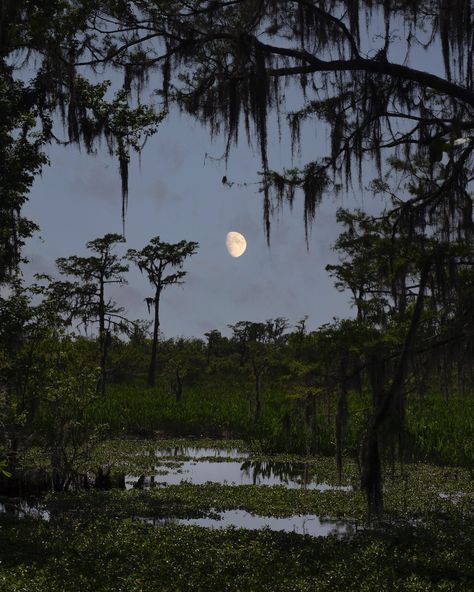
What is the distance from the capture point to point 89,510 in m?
10.9

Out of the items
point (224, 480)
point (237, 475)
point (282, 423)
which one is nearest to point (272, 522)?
point (224, 480)

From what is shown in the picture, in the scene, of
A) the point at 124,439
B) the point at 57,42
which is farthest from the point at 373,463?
the point at 124,439

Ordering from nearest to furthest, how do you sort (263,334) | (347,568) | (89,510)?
1. (347,568)
2. (89,510)
3. (263,334)

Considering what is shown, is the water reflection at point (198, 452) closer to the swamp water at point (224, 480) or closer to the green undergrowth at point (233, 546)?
the swamp water at point (224, 480)

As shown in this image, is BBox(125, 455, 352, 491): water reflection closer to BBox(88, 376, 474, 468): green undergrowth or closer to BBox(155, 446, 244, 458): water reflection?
BBox(88, 376, 474, 468): green undergrowth

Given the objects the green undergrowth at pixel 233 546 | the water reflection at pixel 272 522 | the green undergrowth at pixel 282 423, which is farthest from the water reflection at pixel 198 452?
the water reflection at pixel 272 522

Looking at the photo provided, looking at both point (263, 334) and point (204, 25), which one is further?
point (263, 334)

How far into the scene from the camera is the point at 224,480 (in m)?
15.0

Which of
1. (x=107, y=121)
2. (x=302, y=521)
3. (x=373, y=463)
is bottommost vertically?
(x=302, y=521)

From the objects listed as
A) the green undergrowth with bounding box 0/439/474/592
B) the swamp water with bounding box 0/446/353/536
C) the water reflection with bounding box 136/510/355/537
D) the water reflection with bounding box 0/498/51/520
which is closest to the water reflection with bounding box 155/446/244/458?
the swamp water with bounding box 0/446/353/536

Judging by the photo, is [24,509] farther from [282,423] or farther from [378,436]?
[282,423]

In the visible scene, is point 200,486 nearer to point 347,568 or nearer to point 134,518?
point 134,518

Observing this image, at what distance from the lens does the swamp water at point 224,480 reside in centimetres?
1054

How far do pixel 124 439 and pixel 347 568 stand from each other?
15432 mm
